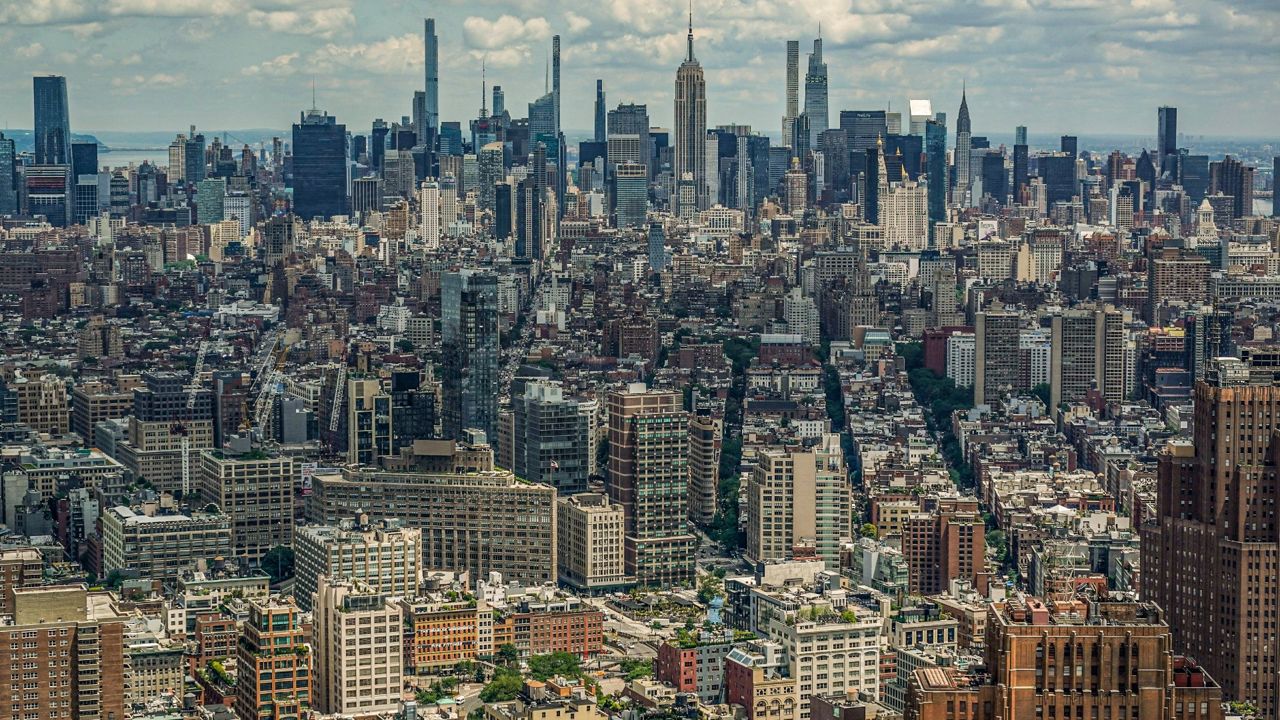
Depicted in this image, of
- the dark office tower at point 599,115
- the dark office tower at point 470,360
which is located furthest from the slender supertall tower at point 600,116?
the dark office tower at point 470,360

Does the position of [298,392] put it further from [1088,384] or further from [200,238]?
[200,238]

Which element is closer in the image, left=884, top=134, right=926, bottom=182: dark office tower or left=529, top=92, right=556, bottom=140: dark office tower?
left=529, top=92, right=556, bottom=140: dark office tower

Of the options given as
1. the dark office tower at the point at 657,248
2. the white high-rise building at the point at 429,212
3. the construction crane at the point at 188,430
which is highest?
the white high-rise building at the point at 429,212

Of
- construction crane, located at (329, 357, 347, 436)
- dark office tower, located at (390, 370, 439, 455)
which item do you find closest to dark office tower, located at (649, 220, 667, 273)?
construction crane, located at (329, 357, 347, 436)

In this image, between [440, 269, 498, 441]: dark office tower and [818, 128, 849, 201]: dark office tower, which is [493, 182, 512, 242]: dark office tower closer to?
[818, 128, 849, 201]: dark office tower

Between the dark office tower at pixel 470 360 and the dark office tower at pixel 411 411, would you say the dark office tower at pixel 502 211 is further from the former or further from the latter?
the dark office tower at pixel 411 411
